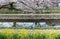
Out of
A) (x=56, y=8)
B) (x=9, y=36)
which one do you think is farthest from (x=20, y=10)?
(x=9, y=36)

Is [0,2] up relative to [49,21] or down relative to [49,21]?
up

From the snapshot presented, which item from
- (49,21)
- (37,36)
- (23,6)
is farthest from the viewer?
(23,6)

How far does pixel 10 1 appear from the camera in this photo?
153 inches

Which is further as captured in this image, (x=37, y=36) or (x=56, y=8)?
(x=56, y=8)

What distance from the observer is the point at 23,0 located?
13.1ft

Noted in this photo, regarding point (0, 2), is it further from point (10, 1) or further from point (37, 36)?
point (37, 36)

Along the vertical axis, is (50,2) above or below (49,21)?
above

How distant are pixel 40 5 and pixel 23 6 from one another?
0.35m

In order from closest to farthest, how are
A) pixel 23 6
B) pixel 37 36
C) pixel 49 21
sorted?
pixel 37 36 < pixel 49 21 < pixel 23 6

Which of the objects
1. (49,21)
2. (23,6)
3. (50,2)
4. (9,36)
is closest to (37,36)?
(9,36)

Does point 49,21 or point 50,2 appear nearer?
point 49,21

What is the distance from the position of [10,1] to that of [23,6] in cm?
26

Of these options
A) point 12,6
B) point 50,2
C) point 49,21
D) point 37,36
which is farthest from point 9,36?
point 50,2

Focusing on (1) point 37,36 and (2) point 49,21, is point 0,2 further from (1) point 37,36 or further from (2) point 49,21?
(1) point 37,36
